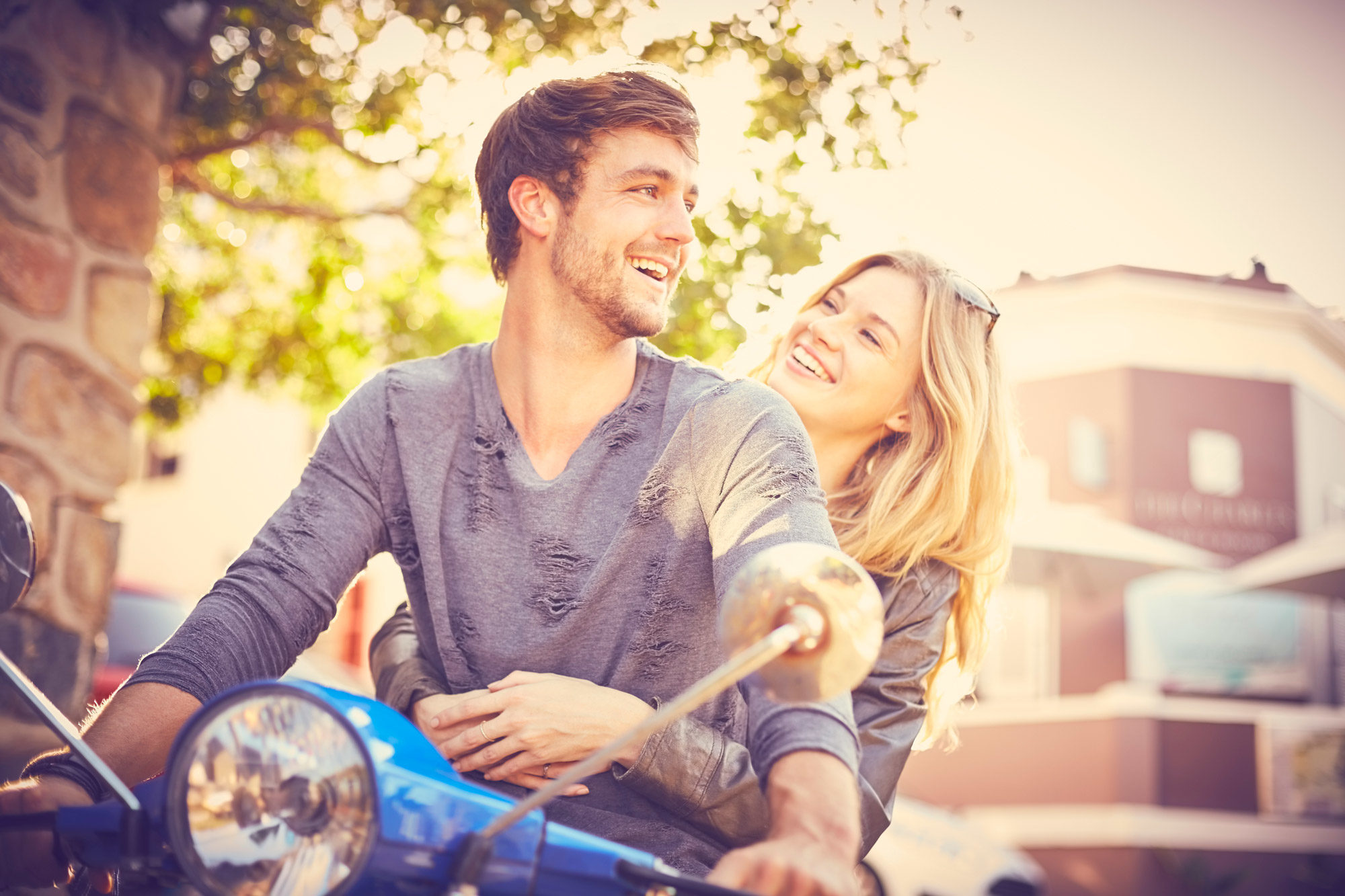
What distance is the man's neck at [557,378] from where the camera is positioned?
208 centimetres

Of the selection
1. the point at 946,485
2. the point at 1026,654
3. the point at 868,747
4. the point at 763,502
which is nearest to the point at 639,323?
the point at 763,502

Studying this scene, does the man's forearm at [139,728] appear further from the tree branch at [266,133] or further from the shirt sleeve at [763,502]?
the tree branch at [266,133]

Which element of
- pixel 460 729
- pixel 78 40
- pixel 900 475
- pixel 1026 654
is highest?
pixel 78 40

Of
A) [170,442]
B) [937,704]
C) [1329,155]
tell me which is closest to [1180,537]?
[1329,155]

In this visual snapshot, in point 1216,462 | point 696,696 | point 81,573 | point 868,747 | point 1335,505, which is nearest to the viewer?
point 696,696

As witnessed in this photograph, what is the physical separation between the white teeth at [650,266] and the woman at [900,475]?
2.78ft

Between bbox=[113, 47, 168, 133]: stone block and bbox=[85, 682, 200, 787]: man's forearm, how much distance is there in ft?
8.82

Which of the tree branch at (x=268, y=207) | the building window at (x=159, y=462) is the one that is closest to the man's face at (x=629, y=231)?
the tree branch at (x=268, y=207)

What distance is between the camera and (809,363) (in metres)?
3.15

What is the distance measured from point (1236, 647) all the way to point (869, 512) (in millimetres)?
12691

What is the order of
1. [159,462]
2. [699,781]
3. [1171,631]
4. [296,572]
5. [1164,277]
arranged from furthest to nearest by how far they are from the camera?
[159,462], [1164,277], [1171,631], [296,572], [699,781]

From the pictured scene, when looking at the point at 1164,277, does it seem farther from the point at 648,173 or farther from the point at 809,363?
the point at 648,173

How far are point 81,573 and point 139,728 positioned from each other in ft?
7.20

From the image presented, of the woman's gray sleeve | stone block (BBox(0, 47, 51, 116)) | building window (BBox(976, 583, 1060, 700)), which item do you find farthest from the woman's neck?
building window (BBox(976, 583, 1060, 700))
